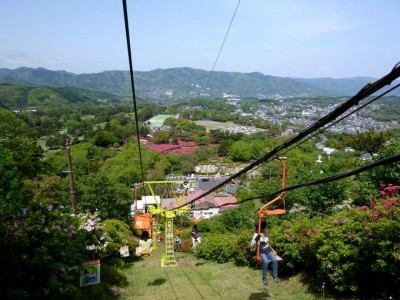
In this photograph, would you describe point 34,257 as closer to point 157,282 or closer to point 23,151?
point 157,282

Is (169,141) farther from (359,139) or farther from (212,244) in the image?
(212,244)

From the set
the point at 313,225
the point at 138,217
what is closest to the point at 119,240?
the point at 138,217

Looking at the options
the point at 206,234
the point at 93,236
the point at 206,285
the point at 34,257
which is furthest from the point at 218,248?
the point at 34,257

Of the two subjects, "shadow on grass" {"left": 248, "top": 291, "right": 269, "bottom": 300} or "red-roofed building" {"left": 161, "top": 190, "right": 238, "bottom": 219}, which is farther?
"red-roofed building" {"left": 161, "top": 190, "right": 238, "bottom": 219}

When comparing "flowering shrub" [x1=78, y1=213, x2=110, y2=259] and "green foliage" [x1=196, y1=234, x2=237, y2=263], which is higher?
"flowering shrub" [x1=78, y1=213, x2=110, y2=259]

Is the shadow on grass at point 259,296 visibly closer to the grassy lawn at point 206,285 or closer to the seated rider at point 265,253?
the grassy lawn at point 206,285

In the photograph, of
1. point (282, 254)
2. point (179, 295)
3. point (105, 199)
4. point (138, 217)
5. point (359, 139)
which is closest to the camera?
point (179, 295)

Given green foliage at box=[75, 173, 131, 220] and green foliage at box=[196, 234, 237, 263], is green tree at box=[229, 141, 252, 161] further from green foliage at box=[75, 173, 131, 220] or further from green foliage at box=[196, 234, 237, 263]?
green foliage at box=[196, 234, 237, 263]

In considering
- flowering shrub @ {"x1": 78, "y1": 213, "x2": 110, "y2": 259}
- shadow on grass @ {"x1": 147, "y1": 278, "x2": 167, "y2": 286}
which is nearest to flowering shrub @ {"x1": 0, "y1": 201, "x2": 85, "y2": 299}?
flowering shrub @ {"x1": 78, "y1": 213, "x2": 110, "y2": 259}

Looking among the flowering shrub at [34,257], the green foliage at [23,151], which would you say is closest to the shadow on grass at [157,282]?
the flowering shrub at [34,257]
